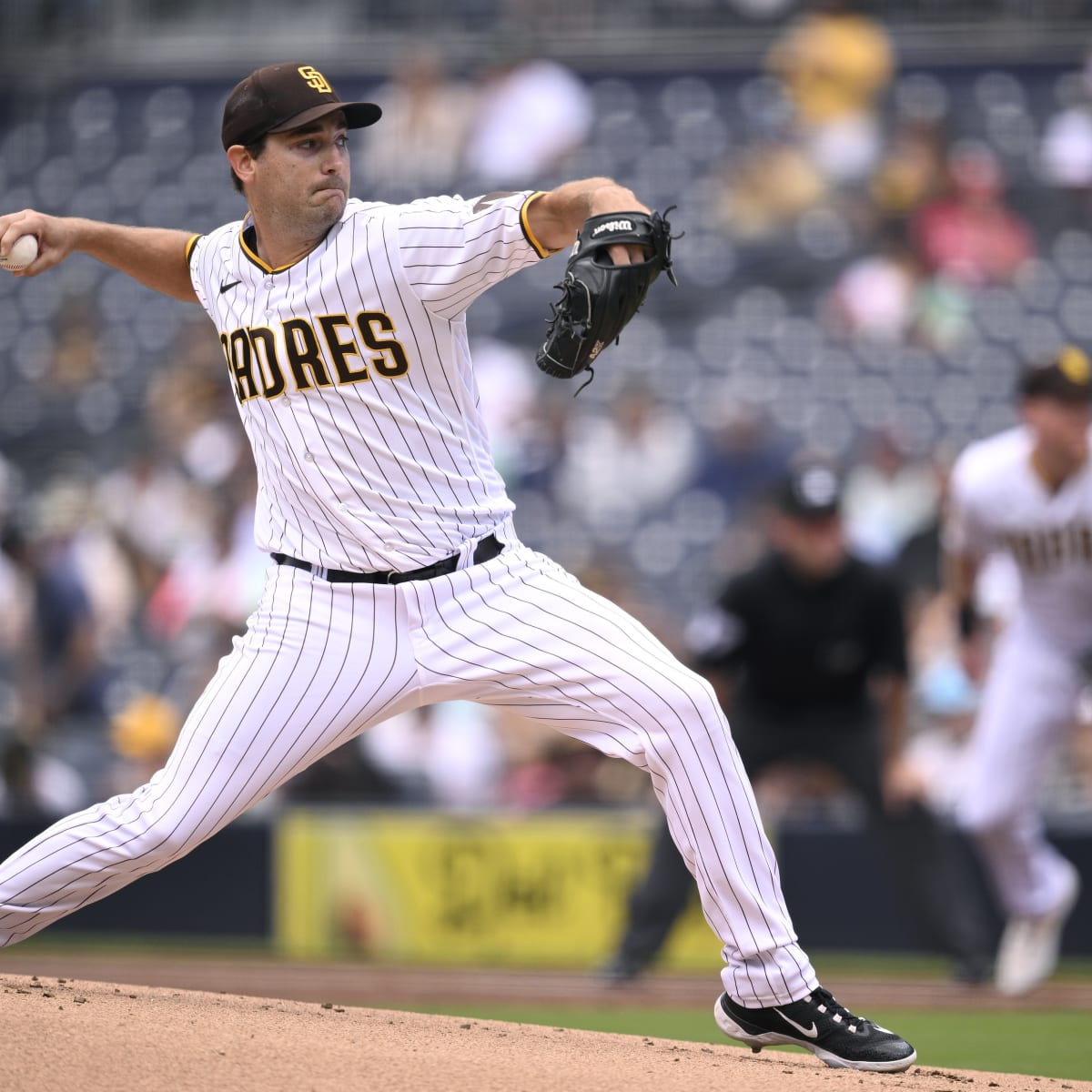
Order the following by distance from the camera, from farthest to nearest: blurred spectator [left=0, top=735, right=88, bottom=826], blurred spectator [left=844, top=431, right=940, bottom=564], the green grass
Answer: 1. blurred spectator [left=844, top=431, right=940, bottom=564]
2. blurred spectator [left=0, top=735, right=88, bottom=826]
3. the green grass

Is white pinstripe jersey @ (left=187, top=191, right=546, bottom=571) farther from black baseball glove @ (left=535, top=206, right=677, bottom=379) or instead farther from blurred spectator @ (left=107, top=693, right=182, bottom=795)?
blurred spectator @ (left=107, top=693, right=182, bottom=795)

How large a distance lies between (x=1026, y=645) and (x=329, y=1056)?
4037 mm

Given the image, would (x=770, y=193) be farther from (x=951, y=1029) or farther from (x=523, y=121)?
(x=951, y=1029)

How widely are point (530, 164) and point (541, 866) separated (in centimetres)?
566

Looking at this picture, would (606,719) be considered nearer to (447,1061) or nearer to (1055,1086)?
(447,1061)

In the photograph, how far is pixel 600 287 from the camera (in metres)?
3.34

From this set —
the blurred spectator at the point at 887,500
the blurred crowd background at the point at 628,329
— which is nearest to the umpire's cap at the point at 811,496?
the blurred crowd background at the point at 628,329

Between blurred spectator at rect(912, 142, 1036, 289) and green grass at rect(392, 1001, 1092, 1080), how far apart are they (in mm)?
6084

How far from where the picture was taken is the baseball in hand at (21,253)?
3965 millimetres

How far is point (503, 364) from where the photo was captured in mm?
11375

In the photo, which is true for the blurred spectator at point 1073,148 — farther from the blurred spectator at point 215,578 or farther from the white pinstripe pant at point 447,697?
the white pinstripe pant at point 447,697

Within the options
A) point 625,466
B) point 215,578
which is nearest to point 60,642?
point 215,578

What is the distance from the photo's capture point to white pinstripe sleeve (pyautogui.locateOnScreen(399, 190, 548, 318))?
12.1 ft

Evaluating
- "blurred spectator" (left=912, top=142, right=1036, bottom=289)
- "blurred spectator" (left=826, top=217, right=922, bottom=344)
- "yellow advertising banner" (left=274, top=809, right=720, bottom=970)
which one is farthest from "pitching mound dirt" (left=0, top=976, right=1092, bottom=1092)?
"blurred spectator" (left=912, top=142, right=1036, bottom=289)
